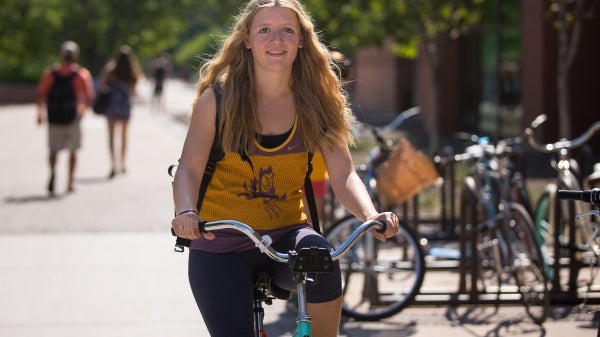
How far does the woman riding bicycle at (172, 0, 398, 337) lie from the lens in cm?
378

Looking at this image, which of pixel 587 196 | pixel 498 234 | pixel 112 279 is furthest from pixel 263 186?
pixel 112 279

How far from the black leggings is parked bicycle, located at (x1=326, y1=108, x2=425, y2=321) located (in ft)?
10.8

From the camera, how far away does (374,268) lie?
7387 millimetres

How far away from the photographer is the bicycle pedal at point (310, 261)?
3.49 meters

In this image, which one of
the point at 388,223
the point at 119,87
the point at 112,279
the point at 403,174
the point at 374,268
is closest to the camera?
the point at 388,223

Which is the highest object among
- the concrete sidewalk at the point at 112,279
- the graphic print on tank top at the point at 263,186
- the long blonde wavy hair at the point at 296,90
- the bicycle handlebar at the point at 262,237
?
the long blonde wavy hair at the point at 296,90

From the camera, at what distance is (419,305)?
24.7 feet

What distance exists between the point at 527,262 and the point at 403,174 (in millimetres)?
1133

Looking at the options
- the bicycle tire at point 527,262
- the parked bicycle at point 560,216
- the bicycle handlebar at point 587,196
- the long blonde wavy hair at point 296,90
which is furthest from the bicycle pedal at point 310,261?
the parked bicycle at point 560,216

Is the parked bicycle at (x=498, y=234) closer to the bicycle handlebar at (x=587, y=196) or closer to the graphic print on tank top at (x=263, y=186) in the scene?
the bicycle handlebar at (x=587, y=196)

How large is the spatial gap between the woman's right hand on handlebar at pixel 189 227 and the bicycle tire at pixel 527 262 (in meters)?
3.63

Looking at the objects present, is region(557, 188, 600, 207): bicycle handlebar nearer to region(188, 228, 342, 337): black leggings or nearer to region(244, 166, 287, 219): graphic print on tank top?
region(188, 228, 342, 337): black leggings

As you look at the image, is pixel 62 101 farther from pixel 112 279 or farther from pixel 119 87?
pixel 112 279

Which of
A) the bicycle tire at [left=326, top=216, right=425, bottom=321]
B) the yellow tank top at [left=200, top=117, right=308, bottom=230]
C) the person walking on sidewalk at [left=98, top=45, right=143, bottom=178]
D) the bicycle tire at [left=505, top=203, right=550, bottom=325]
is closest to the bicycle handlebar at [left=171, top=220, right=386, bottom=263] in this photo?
the yellow tank top at [left=200, top=117, right=308, bottom=230]
